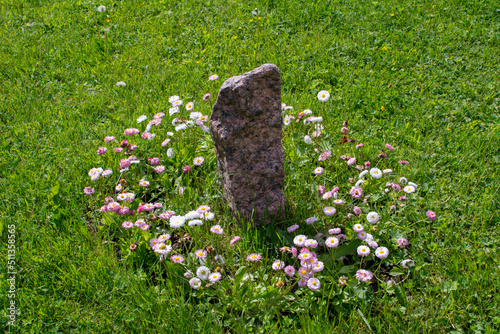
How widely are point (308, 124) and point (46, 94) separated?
10.2 feet

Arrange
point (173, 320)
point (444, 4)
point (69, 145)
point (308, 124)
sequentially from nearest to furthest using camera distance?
point (173, 320)
point (308, 124)
point (69, 145)
point (444, 4)


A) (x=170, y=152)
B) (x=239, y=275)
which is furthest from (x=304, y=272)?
(x=170, y=152)

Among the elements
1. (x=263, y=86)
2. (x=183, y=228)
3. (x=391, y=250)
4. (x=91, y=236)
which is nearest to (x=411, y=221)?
(x=391, y=250)

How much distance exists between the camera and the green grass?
235 centimetres

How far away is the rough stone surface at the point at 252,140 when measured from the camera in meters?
2.64

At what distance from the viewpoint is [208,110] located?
12.9ft

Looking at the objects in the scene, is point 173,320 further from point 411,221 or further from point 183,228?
point 411,221

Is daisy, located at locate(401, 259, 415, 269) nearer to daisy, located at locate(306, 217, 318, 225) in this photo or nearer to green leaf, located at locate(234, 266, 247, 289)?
daisy, located at locate(306, 217, 318, 225)

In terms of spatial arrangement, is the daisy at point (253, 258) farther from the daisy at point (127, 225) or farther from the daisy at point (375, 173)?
the daisy at point (375, 173)

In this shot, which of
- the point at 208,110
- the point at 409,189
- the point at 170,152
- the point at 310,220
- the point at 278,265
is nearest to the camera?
the point at 278,265

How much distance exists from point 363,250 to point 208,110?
216 cm

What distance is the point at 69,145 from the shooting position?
3.76 metres

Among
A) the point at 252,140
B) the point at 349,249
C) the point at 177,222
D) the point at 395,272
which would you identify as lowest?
the point at 395,272

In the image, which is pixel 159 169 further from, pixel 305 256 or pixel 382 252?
pixel 382 252
